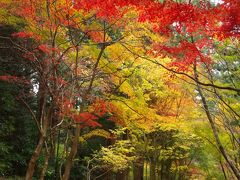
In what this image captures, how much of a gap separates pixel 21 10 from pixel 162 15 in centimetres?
572

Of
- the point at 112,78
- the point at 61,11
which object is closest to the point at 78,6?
the point at 61,11

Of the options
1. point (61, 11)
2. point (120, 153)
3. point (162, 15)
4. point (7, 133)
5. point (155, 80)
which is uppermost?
point (61, 11)

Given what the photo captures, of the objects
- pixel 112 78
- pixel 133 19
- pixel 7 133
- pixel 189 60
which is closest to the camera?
pixel 189 60

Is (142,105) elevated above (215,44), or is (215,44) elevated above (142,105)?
(215,44)

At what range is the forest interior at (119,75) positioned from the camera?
7922mm

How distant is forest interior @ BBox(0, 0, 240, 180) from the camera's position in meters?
7.92

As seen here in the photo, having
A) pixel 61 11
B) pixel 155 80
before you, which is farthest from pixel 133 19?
pixel 155 80

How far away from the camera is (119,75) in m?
12.3

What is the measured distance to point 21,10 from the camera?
10.1 m

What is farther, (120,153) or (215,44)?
(120,153)

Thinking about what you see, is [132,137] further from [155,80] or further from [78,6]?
[78,6]

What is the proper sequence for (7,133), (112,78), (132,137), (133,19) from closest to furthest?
(133,19) < (112,78) < (7,133) < (132,137)

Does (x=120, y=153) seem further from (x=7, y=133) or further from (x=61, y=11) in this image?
(x=61, y=11)

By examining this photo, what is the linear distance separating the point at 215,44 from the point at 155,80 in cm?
420
